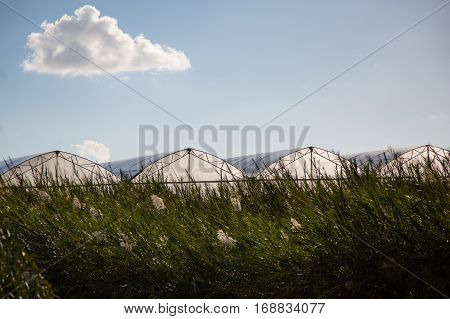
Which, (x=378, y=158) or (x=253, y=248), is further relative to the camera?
(x=378, y=158)

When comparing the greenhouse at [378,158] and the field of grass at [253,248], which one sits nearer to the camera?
the field of grass at [253,248]

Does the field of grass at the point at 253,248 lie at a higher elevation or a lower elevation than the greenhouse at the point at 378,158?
lower

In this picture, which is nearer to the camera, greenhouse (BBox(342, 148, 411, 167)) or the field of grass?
the field of grass

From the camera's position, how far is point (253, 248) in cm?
368

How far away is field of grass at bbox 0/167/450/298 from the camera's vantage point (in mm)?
3371

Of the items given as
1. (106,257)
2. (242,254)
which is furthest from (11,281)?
(242,254)

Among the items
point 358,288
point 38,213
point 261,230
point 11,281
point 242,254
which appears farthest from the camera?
point 38,213

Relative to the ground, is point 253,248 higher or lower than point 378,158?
lower

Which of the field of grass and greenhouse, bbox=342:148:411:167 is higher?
greenhouse, bbox=342:148:411:167

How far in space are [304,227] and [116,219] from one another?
164cm

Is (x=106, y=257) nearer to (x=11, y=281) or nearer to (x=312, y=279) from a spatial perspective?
(x=11, y=281)

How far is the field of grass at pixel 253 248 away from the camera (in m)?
3.37

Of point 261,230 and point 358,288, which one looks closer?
point 358,288

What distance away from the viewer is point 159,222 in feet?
13.5
